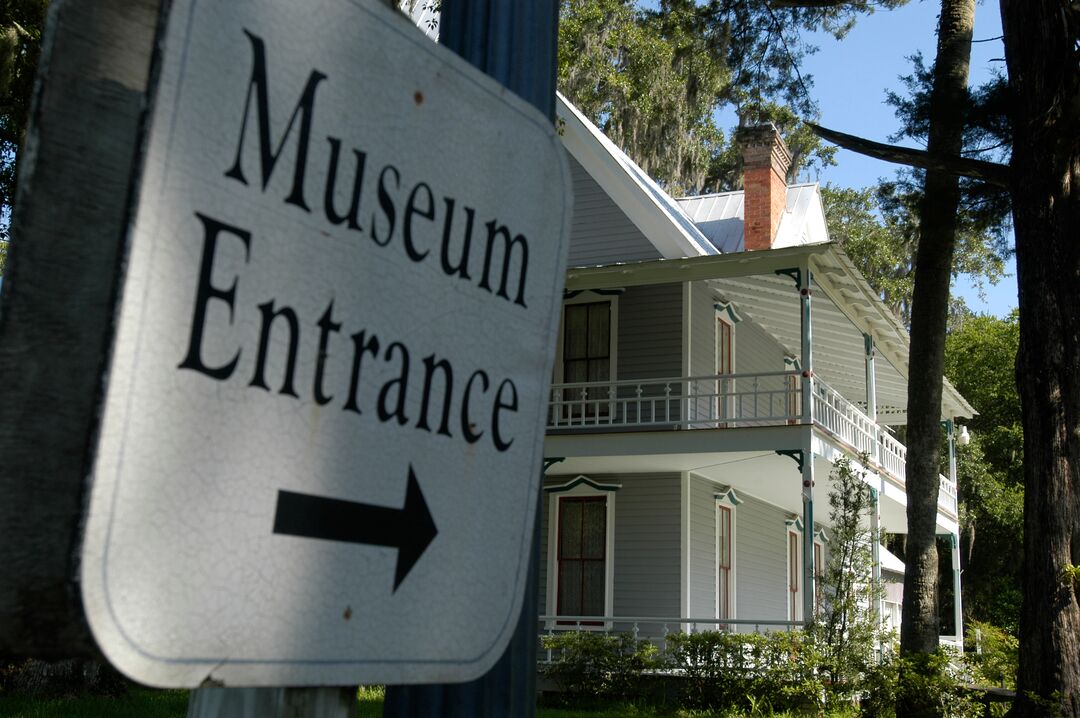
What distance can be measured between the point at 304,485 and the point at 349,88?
0.37 meters

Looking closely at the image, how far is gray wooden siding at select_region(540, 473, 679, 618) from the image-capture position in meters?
18.8

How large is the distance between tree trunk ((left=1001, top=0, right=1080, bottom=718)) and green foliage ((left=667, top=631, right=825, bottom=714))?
4156 millimetres

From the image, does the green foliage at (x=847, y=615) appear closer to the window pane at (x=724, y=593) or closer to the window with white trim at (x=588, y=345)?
the window pane at (x=724, y=593)

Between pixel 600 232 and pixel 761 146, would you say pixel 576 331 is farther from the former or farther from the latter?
pixel 761 146

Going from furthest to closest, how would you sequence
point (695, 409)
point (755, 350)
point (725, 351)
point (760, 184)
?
point (755, 350) < point (760, 184) < point (725, 351) < point (695, 409)

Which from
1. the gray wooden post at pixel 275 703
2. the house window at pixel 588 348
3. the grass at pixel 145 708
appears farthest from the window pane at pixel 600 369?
the gray wooden post at pixel 275 703

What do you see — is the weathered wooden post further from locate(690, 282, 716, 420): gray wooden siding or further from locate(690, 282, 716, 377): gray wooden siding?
locate(690, 282, 716, 377): gray wooden siding

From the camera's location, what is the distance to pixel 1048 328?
10820mm

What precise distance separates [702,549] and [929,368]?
21.2ft

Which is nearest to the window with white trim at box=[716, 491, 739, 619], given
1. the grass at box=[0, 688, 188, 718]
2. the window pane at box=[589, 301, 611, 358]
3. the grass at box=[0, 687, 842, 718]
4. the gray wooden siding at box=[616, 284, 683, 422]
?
the gray wooden siding at box=[616, 284, 683, 422]

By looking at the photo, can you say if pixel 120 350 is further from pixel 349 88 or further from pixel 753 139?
pixel 753 139

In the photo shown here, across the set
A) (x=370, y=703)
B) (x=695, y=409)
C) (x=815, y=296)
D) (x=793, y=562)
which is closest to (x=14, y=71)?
(x=370, y=703)

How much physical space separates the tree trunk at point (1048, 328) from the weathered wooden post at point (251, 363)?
35.2 feet

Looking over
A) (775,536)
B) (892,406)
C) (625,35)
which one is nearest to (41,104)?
(775,536)
